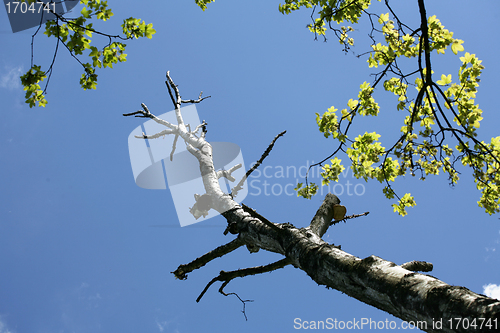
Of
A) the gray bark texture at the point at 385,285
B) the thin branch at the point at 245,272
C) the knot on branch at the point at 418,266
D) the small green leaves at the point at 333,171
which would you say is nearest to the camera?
the gray bark texture at the point at 385,285

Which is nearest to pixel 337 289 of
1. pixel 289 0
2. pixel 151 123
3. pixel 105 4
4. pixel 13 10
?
pixel 105 4

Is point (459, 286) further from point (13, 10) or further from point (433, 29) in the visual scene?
point (13, 10)

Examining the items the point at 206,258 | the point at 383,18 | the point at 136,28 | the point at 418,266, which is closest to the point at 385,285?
the point at 418,266

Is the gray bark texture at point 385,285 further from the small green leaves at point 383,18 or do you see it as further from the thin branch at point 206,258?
the small green leaves at point 383,18

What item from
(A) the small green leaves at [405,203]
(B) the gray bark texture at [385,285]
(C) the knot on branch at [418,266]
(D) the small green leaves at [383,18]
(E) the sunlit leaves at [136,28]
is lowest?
(B) the gray bark texture at [385,285]

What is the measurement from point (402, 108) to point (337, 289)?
3.21 m

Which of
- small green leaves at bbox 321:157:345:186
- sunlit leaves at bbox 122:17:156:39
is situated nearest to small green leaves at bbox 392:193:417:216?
small green leaves at bbox 321:157:345:186

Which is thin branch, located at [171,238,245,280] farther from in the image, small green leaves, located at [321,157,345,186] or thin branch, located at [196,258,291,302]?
small green leaves, located at [321,157,345,186]

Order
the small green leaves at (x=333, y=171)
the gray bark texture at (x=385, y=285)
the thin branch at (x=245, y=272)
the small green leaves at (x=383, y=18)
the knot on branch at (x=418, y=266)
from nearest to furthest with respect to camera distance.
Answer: the gray bark texture at (x=385, y=285), the knot on branch at (x=418, y=266), the thin branch at (x=245, y=272), the small green leaves at (x=383, y=18), the small green leaves at (x=333, y=171)

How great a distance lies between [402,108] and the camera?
13.7 ft

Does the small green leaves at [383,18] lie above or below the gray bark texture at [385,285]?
above

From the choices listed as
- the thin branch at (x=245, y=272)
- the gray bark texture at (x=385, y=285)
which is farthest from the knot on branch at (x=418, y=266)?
the thin branch at (x=245, y=272)

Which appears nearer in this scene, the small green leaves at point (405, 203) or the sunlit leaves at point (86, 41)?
the sunlit leaves at point (86, 41)

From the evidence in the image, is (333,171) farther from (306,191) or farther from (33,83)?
(33,83)
